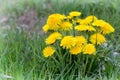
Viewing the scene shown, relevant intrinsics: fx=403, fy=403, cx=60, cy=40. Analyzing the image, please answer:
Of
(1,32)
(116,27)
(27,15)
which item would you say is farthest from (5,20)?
(116,27)

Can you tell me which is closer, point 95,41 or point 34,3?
point 95,41

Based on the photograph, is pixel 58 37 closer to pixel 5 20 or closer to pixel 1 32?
pixel 1 32

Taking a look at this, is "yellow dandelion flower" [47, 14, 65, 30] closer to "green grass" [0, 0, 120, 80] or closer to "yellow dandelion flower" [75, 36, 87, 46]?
"yellow dandelion flower" [75, 36, 87, 46]

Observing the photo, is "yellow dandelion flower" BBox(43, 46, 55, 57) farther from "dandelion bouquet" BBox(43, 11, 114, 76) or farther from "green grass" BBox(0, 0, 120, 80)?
"green grass" BBox(0, 0, 120, 80)

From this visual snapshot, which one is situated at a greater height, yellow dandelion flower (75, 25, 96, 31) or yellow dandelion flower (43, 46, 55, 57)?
yellow dandelion flower (75, 25, 96, 31)

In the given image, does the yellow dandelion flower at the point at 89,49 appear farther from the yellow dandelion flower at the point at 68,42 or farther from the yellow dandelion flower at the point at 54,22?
the yellow dandelion flower at the point at 54,22

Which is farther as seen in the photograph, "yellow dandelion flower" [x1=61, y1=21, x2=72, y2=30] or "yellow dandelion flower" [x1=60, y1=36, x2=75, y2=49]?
"yellow dandelion flower" [x1=61, y1=21, x2=72, y2=30]

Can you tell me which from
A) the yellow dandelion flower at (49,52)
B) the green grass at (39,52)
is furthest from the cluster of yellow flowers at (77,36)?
the green grass at (39,52)

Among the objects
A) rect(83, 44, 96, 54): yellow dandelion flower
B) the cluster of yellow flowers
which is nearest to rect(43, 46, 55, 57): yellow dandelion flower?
the cluster of yellow flowers

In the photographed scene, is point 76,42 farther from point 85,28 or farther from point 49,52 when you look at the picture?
point 49,52
